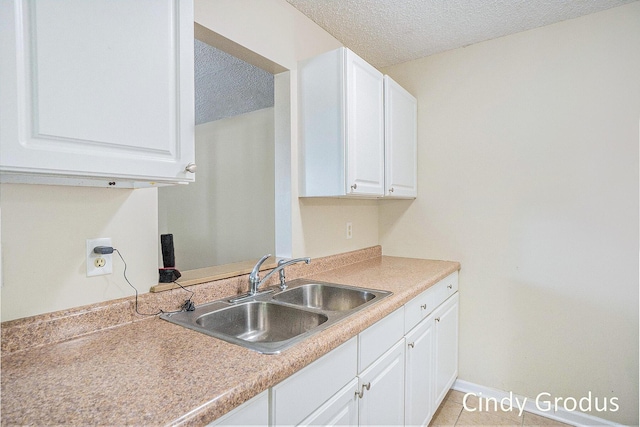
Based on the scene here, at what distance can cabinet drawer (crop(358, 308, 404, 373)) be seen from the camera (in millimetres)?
1219

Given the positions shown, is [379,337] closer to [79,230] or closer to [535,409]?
[79,230]

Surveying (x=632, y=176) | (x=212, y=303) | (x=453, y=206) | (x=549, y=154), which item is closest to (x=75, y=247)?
(x=212, y=303)

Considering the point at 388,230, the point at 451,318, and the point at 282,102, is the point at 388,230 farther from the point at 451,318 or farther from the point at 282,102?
the point at 282,102

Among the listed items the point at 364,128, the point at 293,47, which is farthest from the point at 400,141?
the point at 293,47

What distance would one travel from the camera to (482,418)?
79.8 inches

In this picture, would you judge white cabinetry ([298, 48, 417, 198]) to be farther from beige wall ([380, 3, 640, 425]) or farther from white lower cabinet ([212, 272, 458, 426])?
white lower cabinet ([212, 272, 458, 426])

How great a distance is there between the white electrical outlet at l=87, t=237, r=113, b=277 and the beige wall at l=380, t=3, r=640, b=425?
2.03 m

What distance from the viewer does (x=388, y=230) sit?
2682 millimetres

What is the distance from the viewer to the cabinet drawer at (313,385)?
34.4 inches

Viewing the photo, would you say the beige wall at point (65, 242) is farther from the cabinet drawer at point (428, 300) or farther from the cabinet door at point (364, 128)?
the cabinet drawer at point (428, 300)

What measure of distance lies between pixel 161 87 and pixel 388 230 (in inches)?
82.5

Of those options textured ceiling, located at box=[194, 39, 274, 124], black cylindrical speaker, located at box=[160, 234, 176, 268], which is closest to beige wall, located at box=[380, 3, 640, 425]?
textured ceiling, located at box=[194, 39, 274, 124]

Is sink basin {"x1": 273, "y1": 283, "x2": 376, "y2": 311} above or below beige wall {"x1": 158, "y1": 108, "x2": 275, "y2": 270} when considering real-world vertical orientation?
below

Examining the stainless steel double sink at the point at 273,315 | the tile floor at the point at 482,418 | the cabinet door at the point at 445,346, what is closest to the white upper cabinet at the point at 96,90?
the stainless steel double sink at the point at 273,315
